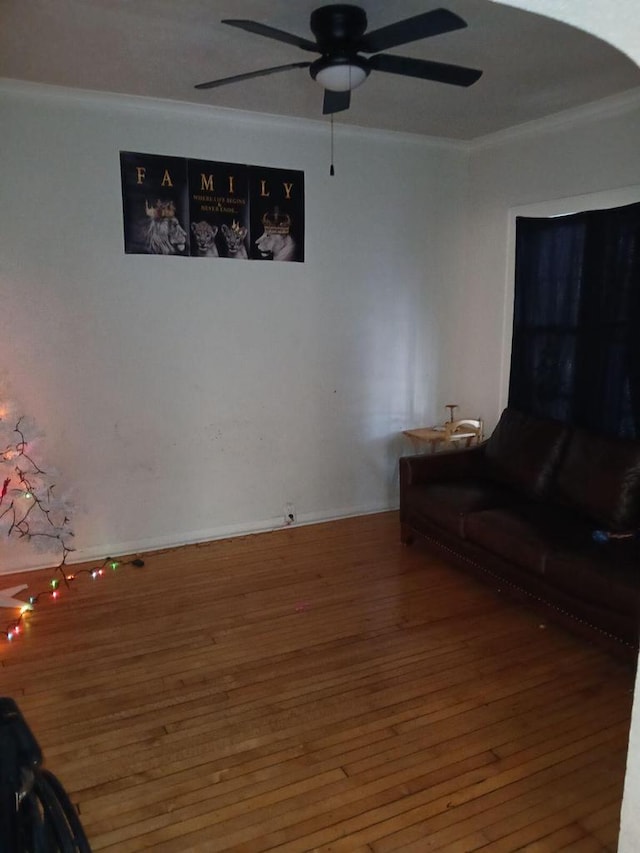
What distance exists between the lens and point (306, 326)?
4.19 metres

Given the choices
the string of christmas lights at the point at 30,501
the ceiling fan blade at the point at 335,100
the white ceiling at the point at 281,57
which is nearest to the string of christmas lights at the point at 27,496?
the string of christmas lights at the point at 30,501

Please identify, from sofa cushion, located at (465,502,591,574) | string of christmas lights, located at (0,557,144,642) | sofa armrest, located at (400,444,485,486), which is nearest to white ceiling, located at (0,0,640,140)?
sofa cushion, located at (465,502,591,574)

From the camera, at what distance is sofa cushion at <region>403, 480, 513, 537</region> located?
11.4 ft

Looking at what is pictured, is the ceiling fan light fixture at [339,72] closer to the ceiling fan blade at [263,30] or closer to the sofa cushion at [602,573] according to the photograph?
the ceiling fan blade at [263,30]

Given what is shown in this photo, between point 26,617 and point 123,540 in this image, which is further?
point 123,540

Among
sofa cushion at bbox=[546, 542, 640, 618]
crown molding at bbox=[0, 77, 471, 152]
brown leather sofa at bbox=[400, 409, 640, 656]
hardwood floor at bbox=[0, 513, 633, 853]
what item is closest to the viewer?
hardwood floor at bbox=[0, 513, 633, 853]

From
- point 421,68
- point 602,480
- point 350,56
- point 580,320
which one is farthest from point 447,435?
point 350,56

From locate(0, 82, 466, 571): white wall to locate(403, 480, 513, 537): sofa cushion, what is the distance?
79 cm

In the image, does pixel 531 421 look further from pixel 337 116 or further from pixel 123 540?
pixel 123 540

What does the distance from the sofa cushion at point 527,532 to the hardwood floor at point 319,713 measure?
1.11 feet

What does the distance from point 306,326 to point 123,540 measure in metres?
1.83

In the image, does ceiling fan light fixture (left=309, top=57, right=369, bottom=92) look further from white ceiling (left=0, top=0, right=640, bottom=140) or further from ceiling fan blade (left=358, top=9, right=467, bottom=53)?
white ceiling (left=0, top=0, right=640, bottom=140)

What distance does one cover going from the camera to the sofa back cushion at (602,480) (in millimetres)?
3000

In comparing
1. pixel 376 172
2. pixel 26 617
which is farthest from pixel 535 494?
pixel 26 617
